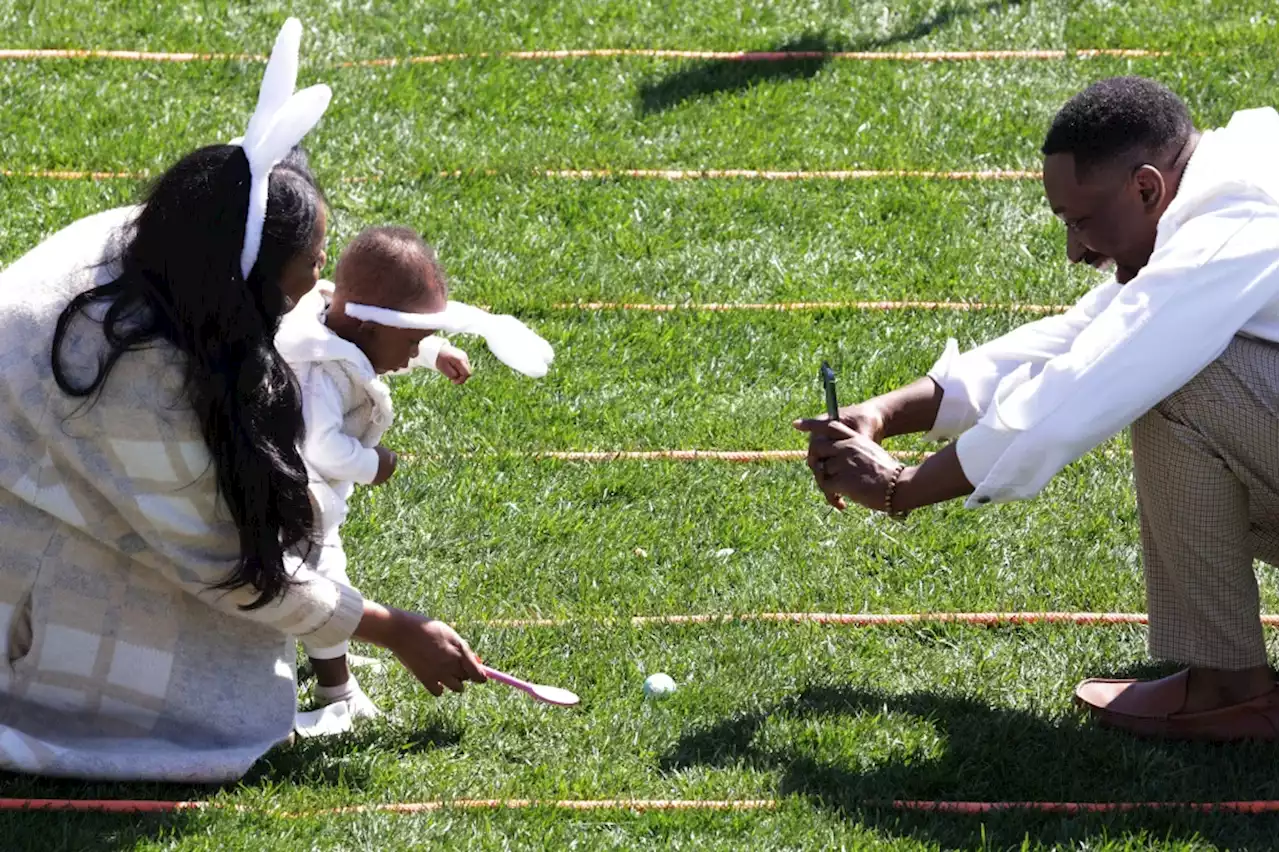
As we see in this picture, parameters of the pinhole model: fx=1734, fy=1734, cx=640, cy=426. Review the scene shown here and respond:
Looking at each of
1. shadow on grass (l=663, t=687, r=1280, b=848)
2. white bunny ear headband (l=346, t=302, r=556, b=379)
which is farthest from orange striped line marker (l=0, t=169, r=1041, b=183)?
shadow on grass (l=663, t=687, r=1280, b=848)

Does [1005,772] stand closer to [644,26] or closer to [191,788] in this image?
[191,788]

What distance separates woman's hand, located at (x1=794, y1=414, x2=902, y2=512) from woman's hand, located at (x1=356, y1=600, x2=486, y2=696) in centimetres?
83

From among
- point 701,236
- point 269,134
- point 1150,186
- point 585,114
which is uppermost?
point 1150,186

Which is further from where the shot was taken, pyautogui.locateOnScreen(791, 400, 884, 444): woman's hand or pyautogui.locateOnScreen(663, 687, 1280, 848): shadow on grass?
pyautogui.locateOnScreen(791, 400, 884, 444): woman's hand

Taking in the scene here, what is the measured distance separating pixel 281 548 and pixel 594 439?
166 cm

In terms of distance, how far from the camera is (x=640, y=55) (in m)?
6.94

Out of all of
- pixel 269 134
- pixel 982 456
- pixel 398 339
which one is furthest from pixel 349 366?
pixel 982 456

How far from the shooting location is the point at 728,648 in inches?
152

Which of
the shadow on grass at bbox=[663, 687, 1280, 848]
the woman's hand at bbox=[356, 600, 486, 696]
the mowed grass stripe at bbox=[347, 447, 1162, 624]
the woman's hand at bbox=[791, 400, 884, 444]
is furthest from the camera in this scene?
the mowed grass stripe at bbox=[347, 447, 1162, 624]

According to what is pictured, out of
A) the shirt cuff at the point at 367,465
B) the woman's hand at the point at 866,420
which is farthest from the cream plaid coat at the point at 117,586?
the woman's hand at the point at 866,420

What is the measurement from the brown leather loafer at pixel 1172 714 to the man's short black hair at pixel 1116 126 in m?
1.09

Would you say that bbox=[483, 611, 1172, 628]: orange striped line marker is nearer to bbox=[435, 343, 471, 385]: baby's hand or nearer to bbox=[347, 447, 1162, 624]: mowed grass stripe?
bbox=[347, 447, 1162, 624]: mowed grass stripe

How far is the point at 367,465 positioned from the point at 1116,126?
5.42 feet

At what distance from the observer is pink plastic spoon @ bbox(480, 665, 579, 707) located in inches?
139
